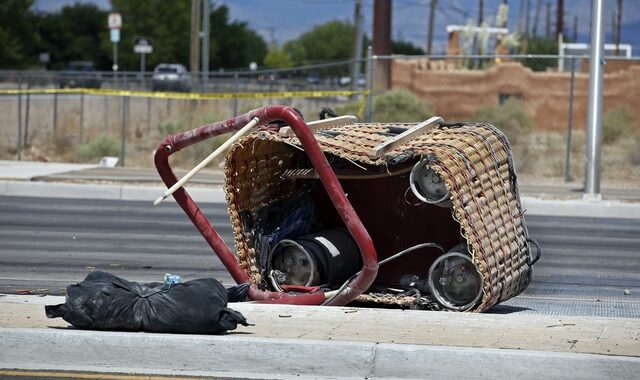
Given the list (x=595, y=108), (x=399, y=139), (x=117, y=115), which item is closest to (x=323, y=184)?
(x=399, y=139)

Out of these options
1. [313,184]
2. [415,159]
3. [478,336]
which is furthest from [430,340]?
[313,184]

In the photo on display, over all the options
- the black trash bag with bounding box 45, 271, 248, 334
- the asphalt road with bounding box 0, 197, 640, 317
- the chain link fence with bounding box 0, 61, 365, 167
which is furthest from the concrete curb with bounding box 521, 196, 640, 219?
the black trash bag with bounding box 45, 271, 248, 334

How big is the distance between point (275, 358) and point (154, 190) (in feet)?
42.4

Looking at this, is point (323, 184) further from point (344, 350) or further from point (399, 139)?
point (344, 350)

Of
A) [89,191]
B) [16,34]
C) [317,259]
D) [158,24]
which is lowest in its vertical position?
[89,191]

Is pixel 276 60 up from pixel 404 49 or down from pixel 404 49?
down

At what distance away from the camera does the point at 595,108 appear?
1894 centimetres

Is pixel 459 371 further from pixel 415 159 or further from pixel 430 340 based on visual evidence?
pixel 415 159

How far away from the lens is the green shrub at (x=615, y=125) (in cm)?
3089

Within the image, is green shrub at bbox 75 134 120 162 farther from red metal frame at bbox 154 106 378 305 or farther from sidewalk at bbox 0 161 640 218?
red metal frame at bbox 154 106 378 305

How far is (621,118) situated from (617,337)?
2519cm

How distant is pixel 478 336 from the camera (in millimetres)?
7523

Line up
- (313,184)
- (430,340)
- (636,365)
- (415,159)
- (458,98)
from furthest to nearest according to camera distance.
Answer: (458,98) → (313,184) → (415,159) → (430,340) → (636,365)

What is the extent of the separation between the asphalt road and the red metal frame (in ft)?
4.24
